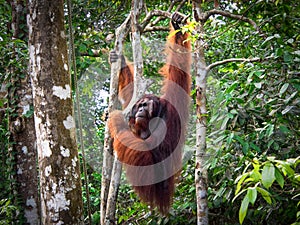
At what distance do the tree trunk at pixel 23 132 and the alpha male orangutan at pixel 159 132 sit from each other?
960 millimetres

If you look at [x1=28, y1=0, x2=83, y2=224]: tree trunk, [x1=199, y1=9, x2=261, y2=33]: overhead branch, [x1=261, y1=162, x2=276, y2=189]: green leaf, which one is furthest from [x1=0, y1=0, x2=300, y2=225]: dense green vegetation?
[x1=28, y1=0, x2=83, y2=224]: tree trunk

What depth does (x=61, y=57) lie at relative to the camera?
227cm

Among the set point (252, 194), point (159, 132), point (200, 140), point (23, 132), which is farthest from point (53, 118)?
point (23, 132)

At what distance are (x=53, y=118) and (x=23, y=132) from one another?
5.96ft

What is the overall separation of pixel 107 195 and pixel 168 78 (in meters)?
1.23

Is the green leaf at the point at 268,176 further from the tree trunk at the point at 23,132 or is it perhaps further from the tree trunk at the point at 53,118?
the tree trunk at the point at 23,132

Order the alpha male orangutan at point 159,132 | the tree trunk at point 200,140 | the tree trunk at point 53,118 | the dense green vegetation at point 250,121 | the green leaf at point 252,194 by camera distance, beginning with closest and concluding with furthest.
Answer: the green leaf at point 252,194 → the tree trunk at point 53,118 → the dense green vegetation at point 250,121 → the tree trunk at point 200,140 → the alpha male orangutan at point 159,132

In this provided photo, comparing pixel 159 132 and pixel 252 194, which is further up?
pixel 159 132

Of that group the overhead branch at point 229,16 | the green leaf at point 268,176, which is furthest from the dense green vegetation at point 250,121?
the green leaf at point 268,176

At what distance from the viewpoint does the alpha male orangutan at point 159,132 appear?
3.43m

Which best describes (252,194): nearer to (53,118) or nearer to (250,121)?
(53,118)

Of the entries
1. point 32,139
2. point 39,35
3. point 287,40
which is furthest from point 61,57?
point 32,139

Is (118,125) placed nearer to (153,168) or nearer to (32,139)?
(153,168)

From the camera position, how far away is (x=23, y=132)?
383cm
